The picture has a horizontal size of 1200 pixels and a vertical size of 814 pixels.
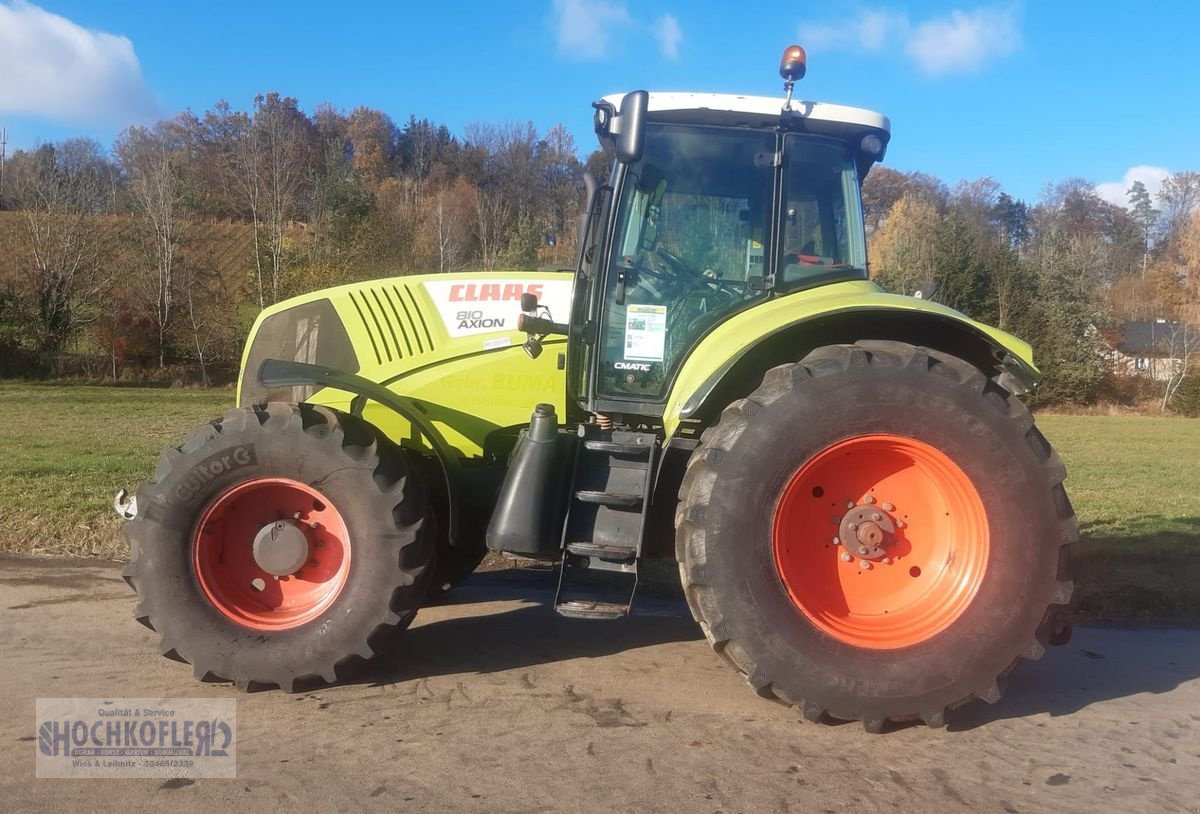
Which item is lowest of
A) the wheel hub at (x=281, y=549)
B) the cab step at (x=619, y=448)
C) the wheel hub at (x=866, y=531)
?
the wheel hub at (x=281, y=549)

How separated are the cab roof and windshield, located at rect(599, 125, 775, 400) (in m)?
0.06

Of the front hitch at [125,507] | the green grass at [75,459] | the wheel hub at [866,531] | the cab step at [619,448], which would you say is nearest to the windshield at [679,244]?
the cab step at [619,448]

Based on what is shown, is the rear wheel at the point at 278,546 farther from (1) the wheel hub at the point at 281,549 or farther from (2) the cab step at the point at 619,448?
(2) the cab step at the point at 619,448

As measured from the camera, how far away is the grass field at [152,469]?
582 cm

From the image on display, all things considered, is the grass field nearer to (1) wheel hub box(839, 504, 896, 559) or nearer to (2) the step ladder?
(1) wheel hub box(839, 504, 896, 559)

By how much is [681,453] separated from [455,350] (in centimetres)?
128

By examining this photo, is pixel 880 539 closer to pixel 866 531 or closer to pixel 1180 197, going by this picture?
pixel 866 531

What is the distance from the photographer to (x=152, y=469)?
355 inches

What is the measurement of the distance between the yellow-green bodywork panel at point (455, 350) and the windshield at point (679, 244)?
1.55ft

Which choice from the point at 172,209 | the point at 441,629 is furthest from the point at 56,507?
the point at 172,209

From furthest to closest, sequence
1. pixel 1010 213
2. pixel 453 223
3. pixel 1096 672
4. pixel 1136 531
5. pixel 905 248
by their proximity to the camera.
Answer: pixel 1010 213
pixel 905 248
pixel 453 223
pixel 1136 531
pixel 1096 672

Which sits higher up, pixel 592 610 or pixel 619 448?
pixel 619 448

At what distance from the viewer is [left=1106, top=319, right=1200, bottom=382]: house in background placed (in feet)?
121

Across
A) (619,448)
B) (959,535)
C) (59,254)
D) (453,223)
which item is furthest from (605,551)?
(59,254)
